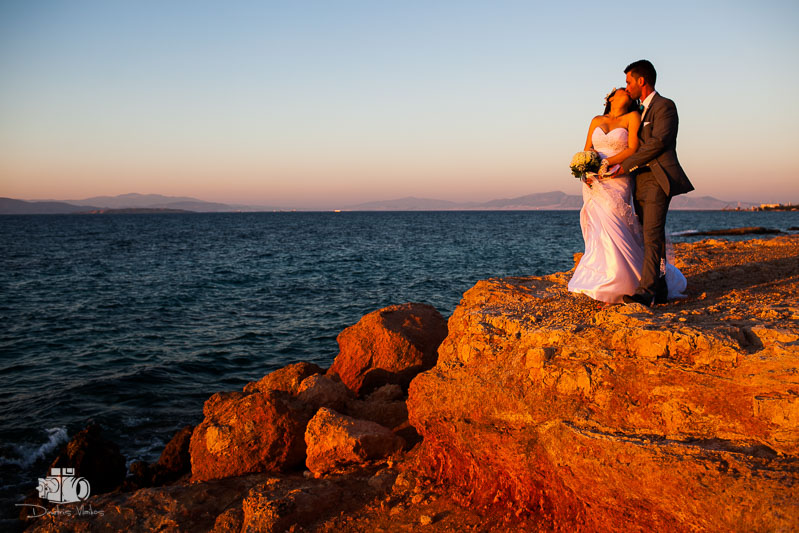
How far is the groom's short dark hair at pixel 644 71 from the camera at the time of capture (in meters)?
5.24

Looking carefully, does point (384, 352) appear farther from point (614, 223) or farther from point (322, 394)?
point (614, 223)

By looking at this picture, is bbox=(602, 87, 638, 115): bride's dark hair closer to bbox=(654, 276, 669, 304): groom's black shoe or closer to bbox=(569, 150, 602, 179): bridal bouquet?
bbox=(569, 150, 602, 179): bridal bouquet

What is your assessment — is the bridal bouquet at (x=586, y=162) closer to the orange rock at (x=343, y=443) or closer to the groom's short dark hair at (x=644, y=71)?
the groom's short dark hair at (x=644, y=71)

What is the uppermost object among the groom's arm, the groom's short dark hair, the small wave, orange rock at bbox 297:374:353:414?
the groom's short dark hair

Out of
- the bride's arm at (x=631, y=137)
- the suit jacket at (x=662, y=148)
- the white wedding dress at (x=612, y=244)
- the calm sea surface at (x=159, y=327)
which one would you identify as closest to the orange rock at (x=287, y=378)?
the calm sea surface at (x=159, y=327)

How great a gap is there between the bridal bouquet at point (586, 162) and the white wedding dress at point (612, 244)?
18 centimetres

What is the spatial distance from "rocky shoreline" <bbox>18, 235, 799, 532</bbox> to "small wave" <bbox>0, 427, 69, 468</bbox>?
1.70 metres

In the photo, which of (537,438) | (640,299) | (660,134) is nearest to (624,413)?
(537,438)

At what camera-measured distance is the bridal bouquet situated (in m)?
5.63

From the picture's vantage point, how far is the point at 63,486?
6.64 metres

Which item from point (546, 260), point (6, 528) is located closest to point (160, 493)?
point (6, 528)

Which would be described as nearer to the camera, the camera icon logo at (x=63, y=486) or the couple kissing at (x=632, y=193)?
the couple kissing at (x=632, y=193)

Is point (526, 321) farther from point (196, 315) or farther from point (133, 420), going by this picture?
point (196, 315)

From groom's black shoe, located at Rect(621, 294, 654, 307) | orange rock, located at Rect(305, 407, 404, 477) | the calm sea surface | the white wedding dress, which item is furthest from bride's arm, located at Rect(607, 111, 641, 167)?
the calm sea surface
